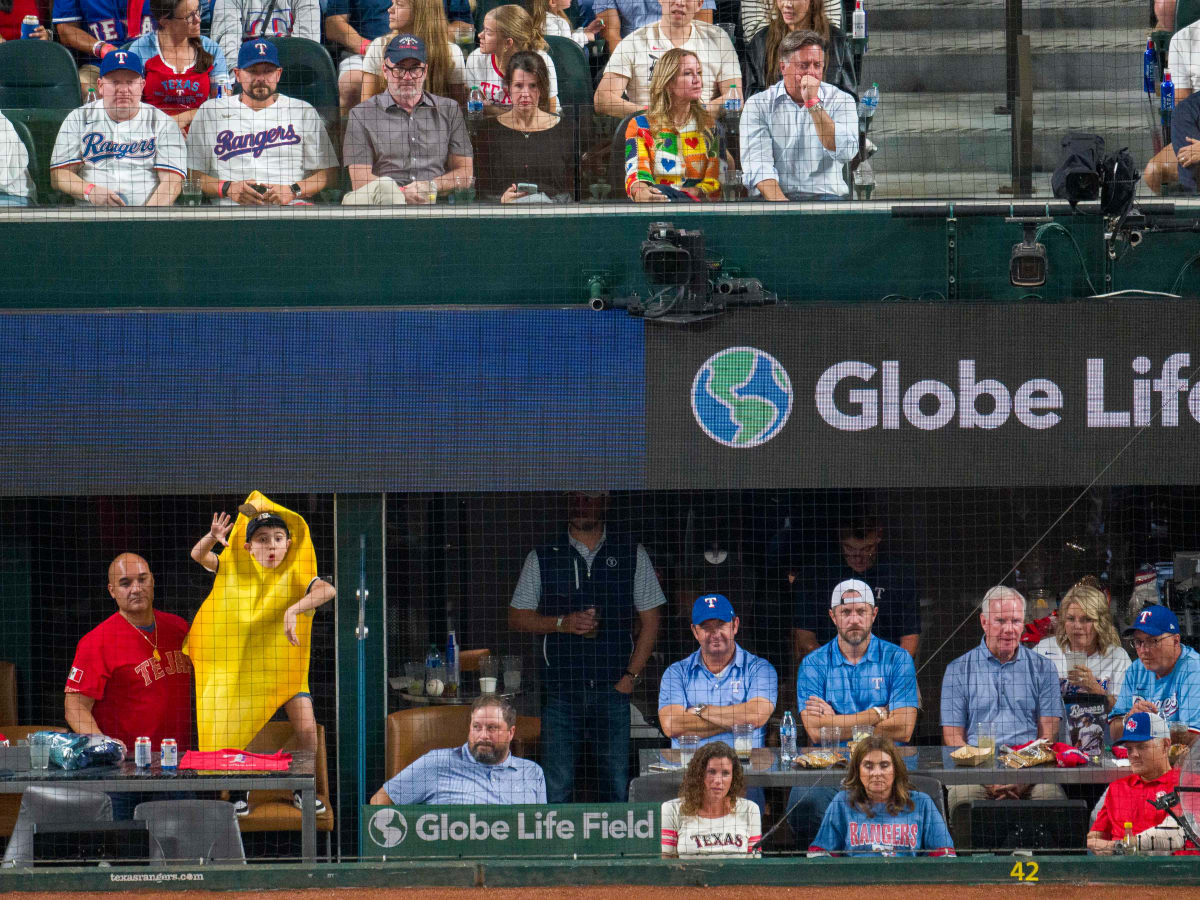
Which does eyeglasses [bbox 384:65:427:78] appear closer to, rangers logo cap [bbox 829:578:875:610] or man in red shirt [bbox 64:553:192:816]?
man in red shirt [bbox 64:553:192:816]

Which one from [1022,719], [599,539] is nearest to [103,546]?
[599,539]

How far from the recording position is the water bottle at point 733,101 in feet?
28.0

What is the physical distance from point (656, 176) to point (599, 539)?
1931mm

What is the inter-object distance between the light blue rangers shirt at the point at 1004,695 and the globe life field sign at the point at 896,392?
91cm

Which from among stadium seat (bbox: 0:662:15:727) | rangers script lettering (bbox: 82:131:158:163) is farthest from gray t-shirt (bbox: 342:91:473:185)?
stadium seat (bbox: 0:662:15:727)

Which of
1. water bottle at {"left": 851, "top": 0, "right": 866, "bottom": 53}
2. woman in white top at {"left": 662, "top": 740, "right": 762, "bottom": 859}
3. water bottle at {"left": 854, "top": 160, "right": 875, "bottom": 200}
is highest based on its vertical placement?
water bottle at {"left": 851, "top": 0, "right": 866, "bottom": 53}

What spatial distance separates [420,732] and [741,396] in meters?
2.34

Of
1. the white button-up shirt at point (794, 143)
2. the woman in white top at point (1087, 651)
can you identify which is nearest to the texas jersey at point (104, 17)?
the white button-up shirt at point (794, 143)

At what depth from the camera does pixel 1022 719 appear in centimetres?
816

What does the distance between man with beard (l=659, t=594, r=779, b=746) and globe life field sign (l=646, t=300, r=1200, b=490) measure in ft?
2.38

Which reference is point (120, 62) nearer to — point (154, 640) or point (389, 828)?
point (154, 640)

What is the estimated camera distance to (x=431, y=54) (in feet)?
28.9

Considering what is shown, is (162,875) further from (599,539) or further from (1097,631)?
(1097,631)

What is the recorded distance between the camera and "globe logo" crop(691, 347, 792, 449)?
844 centimetres
